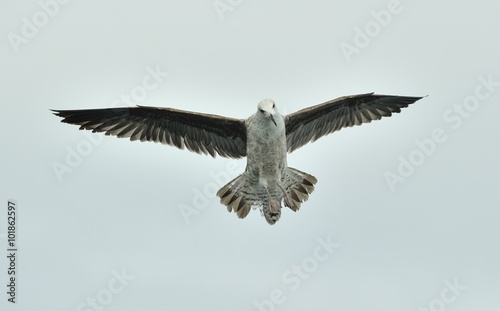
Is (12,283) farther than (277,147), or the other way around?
(12,283)

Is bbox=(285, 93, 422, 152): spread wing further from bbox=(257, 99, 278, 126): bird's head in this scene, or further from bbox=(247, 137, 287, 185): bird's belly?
bbox=(257, 99, 278, 126): bird's head

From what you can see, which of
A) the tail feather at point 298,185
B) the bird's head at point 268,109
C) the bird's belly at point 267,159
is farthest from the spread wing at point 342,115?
the bird's head at point 268,109

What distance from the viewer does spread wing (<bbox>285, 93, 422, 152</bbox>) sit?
1331 inches

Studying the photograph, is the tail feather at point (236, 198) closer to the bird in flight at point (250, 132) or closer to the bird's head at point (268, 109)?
the bird in flight at point (250, 132)

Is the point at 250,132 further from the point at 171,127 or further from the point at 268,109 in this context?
the point at 171,127

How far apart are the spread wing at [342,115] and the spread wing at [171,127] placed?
116 centimetres

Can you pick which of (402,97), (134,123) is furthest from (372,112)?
(134,123)

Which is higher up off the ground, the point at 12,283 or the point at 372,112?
the point at 372,112

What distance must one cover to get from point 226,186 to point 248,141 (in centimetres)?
123

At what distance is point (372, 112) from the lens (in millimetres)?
34375

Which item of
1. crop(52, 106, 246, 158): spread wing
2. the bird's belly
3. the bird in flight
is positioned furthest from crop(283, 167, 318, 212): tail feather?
crop(52, 106, 246, 158): spread wing

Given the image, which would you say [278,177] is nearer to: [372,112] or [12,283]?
[372,112]

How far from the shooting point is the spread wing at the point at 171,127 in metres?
33.5

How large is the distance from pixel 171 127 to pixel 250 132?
1.96m
